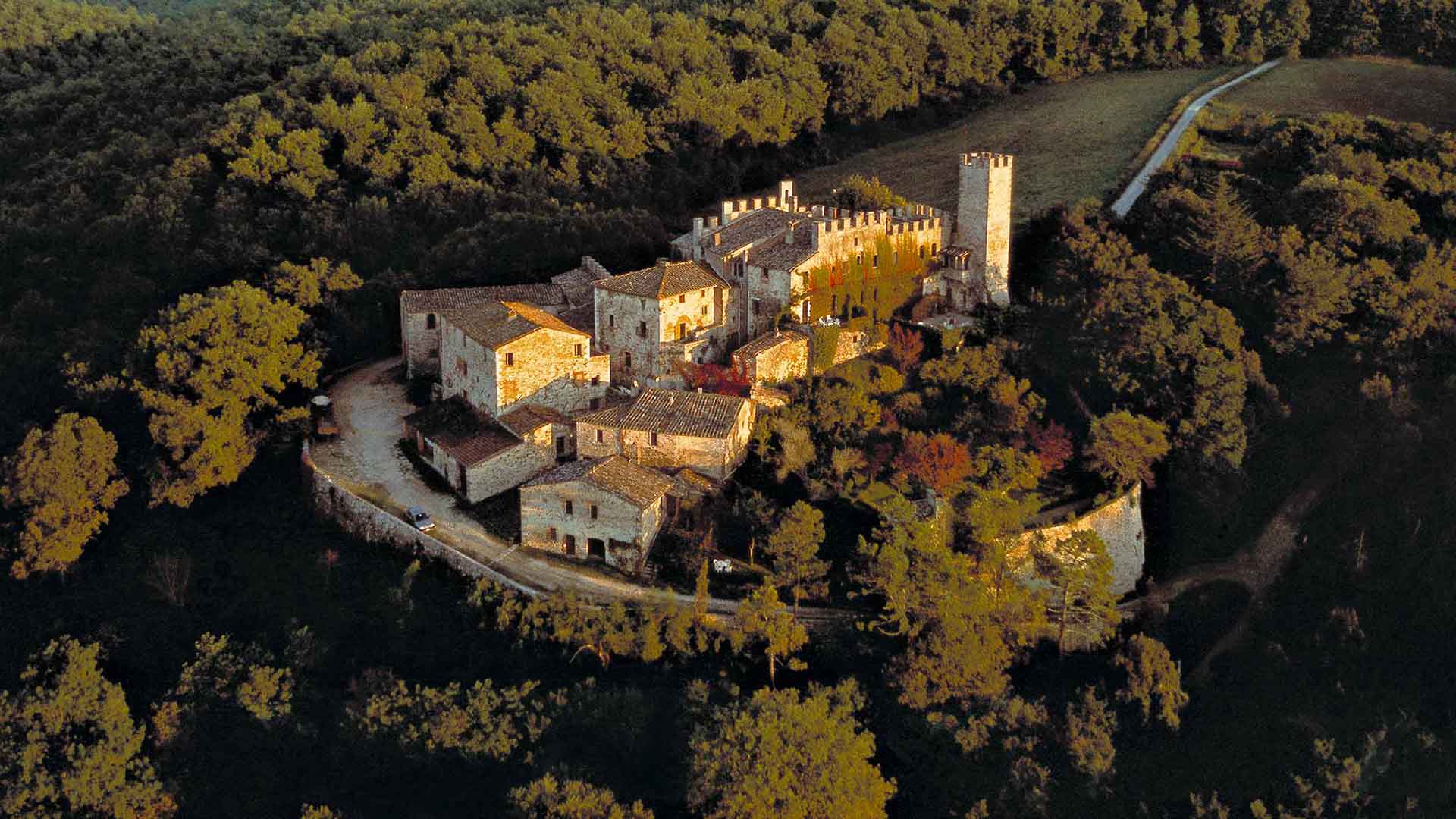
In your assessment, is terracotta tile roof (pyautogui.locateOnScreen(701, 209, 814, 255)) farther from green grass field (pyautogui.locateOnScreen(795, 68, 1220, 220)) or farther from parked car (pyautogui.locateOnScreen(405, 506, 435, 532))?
parked car (pyautogui.locateOnScreen(405, 506, 435, 532))

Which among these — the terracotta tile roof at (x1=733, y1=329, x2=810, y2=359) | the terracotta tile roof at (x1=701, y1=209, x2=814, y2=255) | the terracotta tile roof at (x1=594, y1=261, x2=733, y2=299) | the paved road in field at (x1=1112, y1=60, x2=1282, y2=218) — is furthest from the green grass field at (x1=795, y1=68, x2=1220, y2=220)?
the terracotta tile roof at (x1=594, y1=261, x2=733, y2=299)

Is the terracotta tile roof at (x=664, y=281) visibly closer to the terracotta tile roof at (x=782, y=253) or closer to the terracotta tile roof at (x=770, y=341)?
the terracotta tile roof at (x=782, y=253)

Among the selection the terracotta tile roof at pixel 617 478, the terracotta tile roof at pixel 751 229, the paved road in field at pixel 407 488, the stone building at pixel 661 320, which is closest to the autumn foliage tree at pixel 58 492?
the paved road in field at pixel 407 488

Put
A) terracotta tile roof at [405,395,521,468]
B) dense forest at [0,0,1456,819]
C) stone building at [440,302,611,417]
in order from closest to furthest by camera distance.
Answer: dense forest at [0,0,1456,819]
terracotta tile roof at [405,395,521,468]
stone building at [440,302,611,417]

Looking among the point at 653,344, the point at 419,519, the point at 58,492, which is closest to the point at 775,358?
the point at 653,344

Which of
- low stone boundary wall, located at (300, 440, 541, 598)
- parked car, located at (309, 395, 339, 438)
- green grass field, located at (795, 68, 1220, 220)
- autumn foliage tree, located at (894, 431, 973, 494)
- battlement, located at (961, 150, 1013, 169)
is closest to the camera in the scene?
low stone boundary wall, located at (300, 440, 541, 598)
